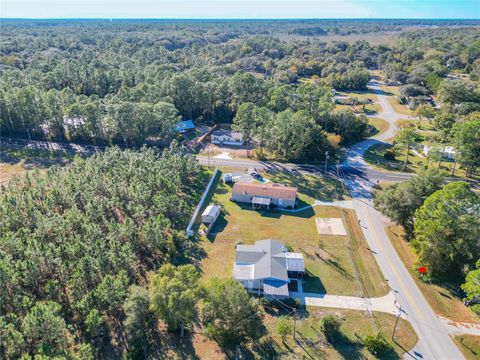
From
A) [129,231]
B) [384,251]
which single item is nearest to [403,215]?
[384,251]

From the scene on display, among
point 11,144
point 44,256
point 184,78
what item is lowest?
point 11,144

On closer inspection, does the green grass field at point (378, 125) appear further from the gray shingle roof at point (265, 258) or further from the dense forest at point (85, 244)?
the gray shingle roof at point (265, 258)

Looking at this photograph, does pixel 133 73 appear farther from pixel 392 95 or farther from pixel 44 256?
pixel 392 95

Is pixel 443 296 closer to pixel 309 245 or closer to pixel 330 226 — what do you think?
pixel 309 245

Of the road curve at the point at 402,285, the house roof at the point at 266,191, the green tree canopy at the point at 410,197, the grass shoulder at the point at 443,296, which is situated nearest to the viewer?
the road curve at the point at 402,285

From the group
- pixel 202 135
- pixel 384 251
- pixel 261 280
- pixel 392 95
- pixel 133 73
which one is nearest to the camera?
pixel 261 280

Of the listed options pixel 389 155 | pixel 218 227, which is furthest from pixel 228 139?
pixel 389 155

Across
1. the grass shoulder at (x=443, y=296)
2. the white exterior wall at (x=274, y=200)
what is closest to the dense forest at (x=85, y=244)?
the white exterior wall at (x=274, y=200)
